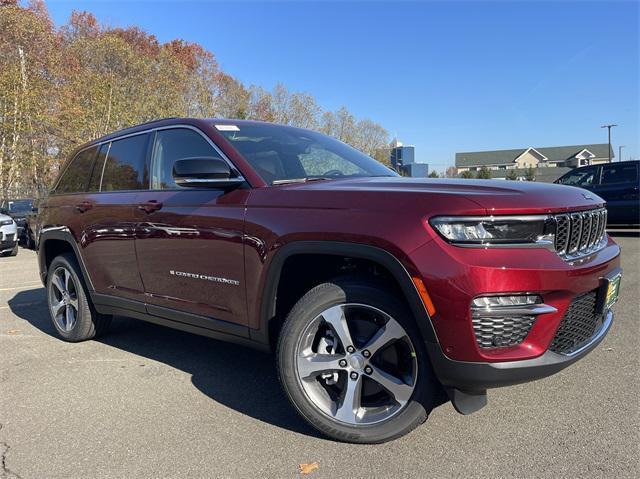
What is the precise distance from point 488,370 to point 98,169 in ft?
12.3

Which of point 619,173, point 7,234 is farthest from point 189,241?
point 619,173

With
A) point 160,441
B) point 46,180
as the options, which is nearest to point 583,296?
point 160,441

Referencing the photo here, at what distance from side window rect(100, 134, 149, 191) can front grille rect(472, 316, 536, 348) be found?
270 cm

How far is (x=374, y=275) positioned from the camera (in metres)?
2.62

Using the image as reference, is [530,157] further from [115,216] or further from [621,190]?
[115,216]

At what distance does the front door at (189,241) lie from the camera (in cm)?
300

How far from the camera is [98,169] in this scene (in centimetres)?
444

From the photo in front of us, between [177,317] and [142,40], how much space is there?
1748 inches

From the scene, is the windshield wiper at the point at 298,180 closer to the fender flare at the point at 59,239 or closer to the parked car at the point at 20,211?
→ the fender flare at the point at 59,239

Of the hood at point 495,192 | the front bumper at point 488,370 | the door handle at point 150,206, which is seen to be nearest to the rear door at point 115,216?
the door handle at point 150,206

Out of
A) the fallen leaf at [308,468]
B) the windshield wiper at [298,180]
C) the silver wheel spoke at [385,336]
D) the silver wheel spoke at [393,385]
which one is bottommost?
the fallen leaf at [308,468]

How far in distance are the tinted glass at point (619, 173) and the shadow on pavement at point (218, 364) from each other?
37.1ft

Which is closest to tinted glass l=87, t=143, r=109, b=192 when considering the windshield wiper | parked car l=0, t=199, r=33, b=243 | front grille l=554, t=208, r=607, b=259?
the windshield wiper

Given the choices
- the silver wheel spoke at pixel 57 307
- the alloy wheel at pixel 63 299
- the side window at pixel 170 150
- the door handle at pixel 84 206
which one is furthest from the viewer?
the silver wheel spoke at pixel 57 307
